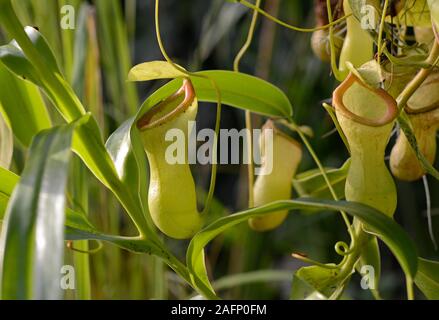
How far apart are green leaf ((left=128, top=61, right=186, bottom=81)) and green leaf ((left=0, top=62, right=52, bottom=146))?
0.15 meters

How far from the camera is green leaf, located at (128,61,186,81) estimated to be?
581 mm

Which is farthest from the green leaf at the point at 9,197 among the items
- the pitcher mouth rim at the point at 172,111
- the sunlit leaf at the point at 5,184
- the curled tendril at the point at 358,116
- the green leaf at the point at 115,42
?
the green leaf at the point at 115,42

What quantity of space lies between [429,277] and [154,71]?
31cm

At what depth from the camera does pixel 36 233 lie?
0.43 meters

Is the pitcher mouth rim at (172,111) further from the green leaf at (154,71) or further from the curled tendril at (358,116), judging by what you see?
the curled tendril at (358,116)

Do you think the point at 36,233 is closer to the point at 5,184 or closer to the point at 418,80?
the point at 5,184

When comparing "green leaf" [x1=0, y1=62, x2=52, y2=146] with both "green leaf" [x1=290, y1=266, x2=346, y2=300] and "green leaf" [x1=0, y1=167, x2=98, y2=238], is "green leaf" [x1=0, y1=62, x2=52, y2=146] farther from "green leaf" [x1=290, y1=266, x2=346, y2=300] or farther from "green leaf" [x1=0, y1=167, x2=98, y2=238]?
"green leaf" [x1=290, y1=266, x2=346, y2=300]

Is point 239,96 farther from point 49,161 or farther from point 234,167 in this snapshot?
point 234,167

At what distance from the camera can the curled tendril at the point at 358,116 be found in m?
0.54

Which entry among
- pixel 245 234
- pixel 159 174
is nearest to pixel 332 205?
pixel 159 174

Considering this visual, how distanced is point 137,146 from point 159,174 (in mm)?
33

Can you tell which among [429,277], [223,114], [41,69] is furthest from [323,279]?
[223,114]

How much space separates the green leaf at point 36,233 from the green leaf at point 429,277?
1.14 feet
